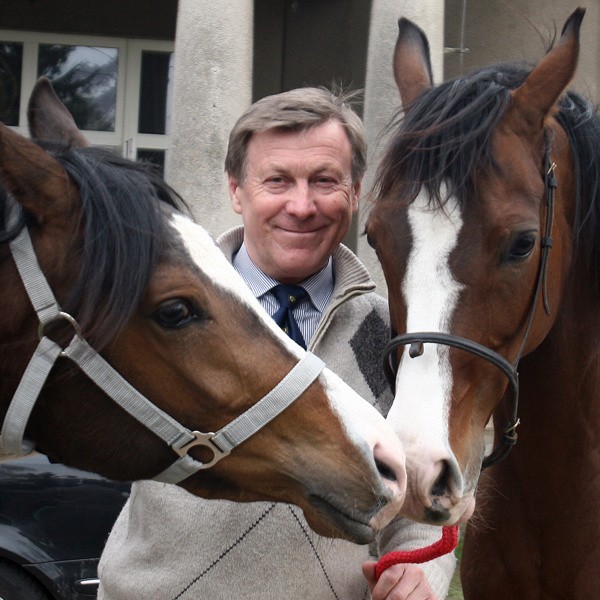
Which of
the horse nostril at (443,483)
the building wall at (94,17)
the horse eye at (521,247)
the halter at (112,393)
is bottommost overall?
the horse nostril at (443,483)

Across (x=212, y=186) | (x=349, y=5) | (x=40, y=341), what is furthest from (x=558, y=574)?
(x=349, y=5)

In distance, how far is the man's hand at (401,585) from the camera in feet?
7.65

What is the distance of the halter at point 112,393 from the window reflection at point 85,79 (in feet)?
30.6

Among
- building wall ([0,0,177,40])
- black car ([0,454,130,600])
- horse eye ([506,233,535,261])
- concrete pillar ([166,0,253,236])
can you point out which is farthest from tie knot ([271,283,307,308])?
building wall ([0,0,177,40])

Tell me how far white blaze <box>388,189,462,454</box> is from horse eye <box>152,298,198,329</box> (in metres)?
0.57

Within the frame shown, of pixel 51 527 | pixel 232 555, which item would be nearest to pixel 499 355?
pixel 232 555

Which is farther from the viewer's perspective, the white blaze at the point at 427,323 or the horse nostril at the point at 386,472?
the white blaze at the point at 427,323

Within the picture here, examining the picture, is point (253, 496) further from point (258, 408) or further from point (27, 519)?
point (27, 519)

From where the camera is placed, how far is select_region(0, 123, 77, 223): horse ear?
6.16ft

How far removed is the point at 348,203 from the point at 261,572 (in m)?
0.95

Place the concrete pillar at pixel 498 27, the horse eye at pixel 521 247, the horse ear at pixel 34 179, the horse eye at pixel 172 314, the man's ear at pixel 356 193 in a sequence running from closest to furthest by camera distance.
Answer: the horse ear at pixel 34 179, the horse eye at pixel 172 314, the horse eye at pixel 521 247, the man's ear at pixel 356 193, the concrete pillar at pixel 498 27

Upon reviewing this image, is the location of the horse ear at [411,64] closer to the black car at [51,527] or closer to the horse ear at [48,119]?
the horse ear at [48,119]

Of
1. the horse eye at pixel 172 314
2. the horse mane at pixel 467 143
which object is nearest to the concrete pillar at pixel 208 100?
the horse mane at pixel 467 143

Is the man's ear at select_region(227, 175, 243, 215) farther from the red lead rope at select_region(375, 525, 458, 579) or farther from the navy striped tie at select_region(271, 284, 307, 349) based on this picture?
the red lead rope at select_region(375, 525, 458, 579)
